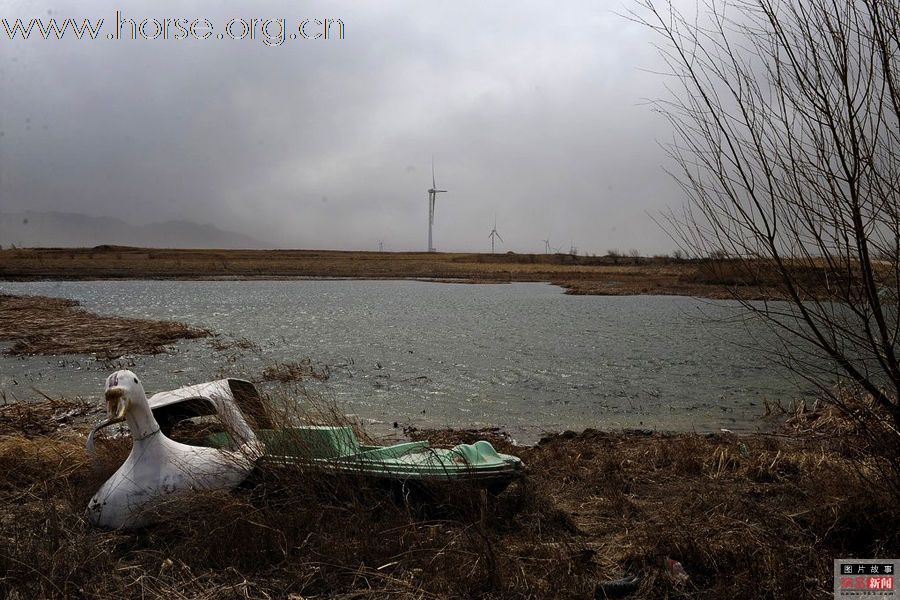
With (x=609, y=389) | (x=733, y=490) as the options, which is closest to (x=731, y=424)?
(x=609, y=389)

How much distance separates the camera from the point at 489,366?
16844 mm

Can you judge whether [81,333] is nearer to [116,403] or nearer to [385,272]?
[116,403]

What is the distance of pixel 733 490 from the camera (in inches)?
246

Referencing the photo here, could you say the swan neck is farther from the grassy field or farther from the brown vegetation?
the grassy field

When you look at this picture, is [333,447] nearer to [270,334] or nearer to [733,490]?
[733,490]

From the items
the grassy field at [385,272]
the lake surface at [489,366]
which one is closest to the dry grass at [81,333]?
the lake surface at [489,366]

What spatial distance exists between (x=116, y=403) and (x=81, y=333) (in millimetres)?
18559

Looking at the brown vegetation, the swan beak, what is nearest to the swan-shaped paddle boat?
the swan beak

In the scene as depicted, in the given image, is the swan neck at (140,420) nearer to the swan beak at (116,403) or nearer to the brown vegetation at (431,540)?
the swan beak at (116,403)

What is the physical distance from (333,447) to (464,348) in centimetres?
1438

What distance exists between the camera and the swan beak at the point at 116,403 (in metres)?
4.95

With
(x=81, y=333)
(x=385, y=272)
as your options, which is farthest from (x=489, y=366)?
(x=385, y=272)

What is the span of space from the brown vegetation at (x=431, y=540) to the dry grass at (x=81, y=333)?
1319 centimetres

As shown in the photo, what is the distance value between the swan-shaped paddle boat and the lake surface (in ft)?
12.6
